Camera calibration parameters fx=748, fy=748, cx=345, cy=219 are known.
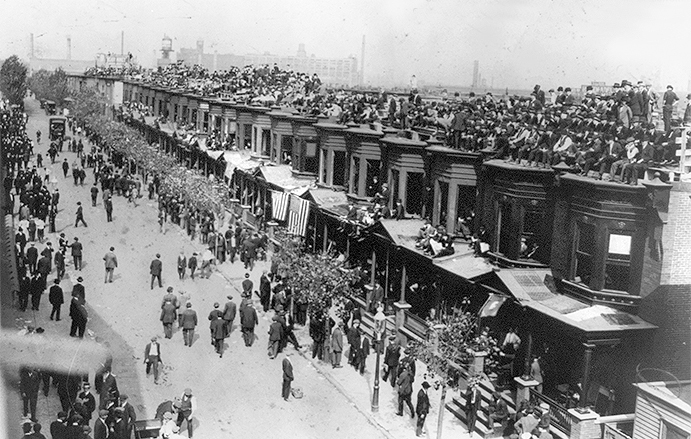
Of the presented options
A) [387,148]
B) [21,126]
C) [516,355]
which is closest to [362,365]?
[516,355]

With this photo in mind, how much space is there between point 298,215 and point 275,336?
13.7m

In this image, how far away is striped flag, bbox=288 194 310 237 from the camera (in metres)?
36.3

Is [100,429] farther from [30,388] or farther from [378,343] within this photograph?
[378,343]

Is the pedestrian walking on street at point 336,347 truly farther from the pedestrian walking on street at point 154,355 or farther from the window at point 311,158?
the window at point 311,158

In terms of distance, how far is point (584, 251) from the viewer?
2091 centimetres

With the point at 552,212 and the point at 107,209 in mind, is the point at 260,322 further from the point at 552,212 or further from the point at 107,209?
the point at 107,209

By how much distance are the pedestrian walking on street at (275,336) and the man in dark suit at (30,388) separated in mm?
7365

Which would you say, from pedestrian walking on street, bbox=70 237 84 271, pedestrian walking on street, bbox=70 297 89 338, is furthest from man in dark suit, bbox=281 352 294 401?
pedestrian walking on street, bbox=70 237 84 271

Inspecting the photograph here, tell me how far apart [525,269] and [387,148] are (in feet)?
34.2

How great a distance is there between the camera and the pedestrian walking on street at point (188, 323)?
24.0 metres

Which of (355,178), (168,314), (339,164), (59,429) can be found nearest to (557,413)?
(59,429)

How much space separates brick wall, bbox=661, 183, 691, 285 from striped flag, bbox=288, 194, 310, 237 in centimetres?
1966

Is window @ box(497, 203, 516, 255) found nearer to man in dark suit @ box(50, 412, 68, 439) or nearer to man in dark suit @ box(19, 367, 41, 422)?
man in dark suit @ box(50, 412, 68, 439)

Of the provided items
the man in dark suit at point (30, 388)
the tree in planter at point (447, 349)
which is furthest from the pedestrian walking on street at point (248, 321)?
the man in dark suit at point (30, 388)
